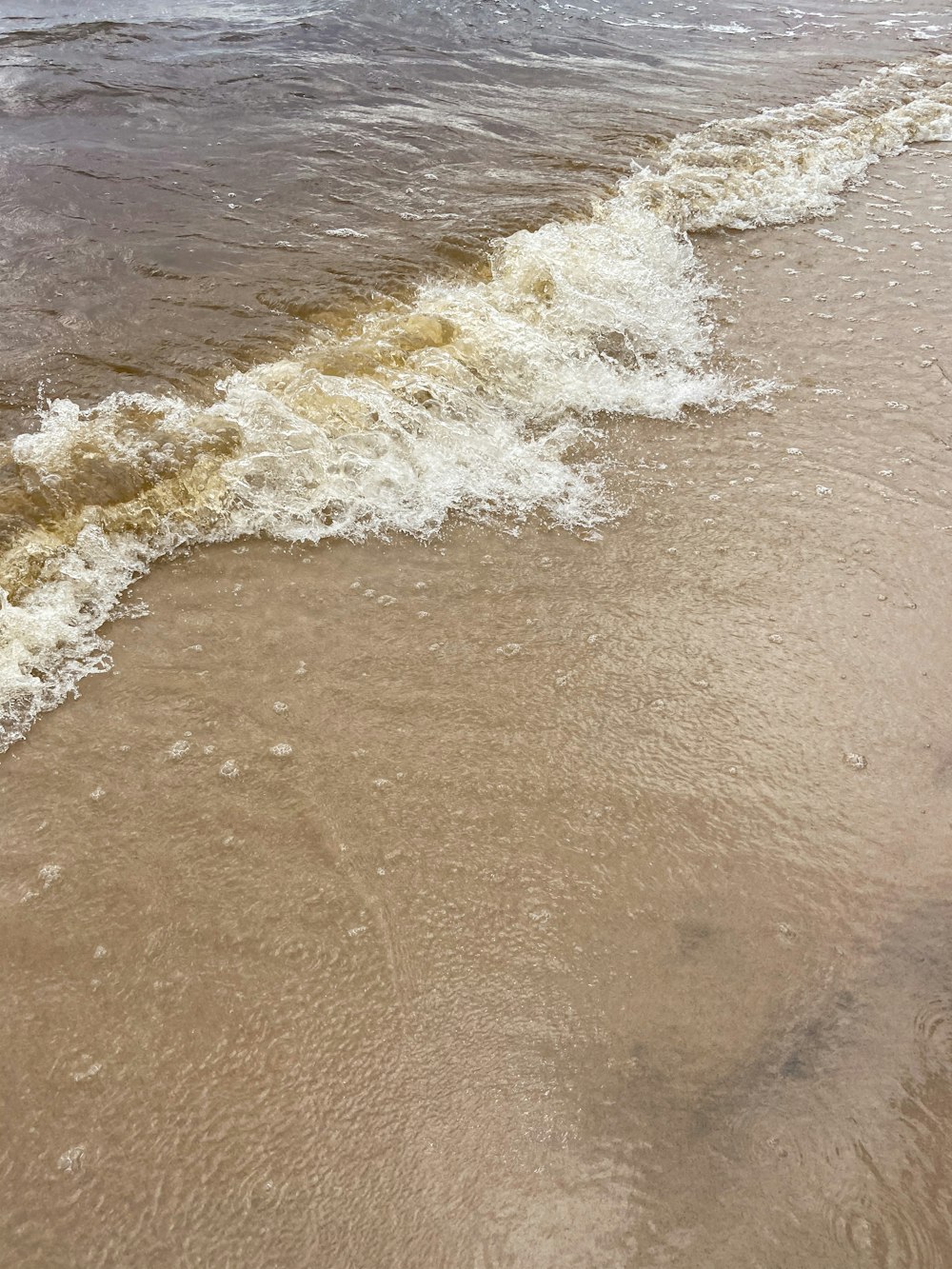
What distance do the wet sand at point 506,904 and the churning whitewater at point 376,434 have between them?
0.64 feet

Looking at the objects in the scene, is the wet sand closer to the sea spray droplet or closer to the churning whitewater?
the sea spray droplet

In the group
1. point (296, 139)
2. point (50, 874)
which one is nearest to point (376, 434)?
point (50, 874)

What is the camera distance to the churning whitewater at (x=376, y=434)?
10.6 feet

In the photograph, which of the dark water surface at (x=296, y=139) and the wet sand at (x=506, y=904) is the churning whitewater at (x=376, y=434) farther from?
the dark water surface at (x=296, y=139)

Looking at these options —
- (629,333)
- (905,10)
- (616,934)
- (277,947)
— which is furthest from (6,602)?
(905,10)

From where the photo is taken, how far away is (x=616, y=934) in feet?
7.37

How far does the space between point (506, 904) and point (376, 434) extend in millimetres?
2303

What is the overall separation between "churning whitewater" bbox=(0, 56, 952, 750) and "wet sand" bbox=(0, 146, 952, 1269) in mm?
196

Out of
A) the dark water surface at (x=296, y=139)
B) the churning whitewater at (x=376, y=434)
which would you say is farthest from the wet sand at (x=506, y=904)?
the dark water surface at (x=296, y=139)

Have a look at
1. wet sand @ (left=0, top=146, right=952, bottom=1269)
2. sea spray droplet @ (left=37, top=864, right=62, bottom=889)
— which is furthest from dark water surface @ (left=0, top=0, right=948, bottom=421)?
sea spray droplet @ (left=37, top=864, right=62, bottom=889)

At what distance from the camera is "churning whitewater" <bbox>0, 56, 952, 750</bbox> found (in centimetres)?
324

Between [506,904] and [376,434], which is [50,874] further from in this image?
[376,434]

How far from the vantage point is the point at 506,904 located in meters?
2.31

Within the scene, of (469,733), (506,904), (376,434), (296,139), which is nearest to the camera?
(506,904)
